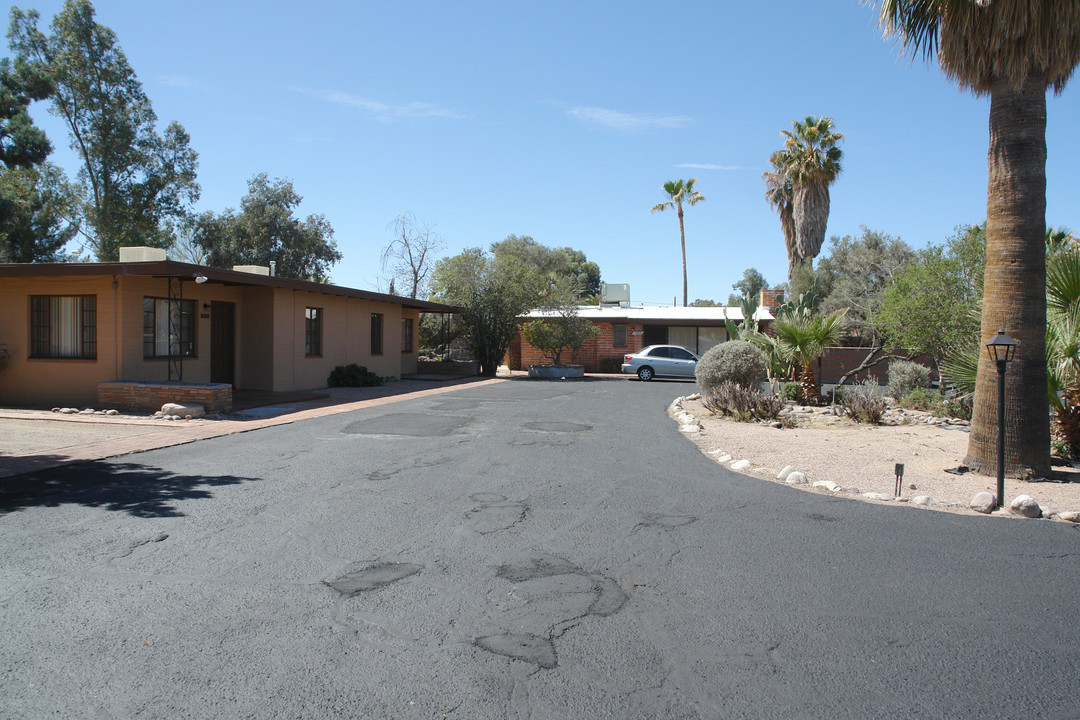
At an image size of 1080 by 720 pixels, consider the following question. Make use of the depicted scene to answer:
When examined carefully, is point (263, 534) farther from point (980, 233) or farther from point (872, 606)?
point (980, 233)

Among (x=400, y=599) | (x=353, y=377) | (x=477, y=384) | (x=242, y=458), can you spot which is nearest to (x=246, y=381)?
(x=353, y=377)

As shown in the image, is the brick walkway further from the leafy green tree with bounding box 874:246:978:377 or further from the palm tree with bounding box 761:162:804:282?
the palm tree with bounding box 761:162:804:282

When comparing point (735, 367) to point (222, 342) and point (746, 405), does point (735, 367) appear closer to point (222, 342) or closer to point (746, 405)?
point (746, 405)

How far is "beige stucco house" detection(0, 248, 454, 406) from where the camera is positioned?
550 inches

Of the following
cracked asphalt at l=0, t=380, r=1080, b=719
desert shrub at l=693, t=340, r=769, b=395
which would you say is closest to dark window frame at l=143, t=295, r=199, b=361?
cracked asphalt at l=0, t=380, r=1080, b=719

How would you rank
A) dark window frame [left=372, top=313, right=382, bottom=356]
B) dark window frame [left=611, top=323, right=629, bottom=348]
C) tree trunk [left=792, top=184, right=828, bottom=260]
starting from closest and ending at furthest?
1. dark window frame [left=372, top=313, right=382, bottom=356]
2. dark window frame [left=611, top=323, right=629, bottom=348]
3. tree trunk [left=792, top=184, right=828, bottom=260]

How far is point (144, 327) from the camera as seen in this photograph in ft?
48.2

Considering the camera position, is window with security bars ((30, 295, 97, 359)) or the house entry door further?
the house entry door

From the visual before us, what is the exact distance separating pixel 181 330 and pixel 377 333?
27.3 ft

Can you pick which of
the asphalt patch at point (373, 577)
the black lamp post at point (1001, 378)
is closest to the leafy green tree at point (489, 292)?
the black lamp post at point (1001, 378)

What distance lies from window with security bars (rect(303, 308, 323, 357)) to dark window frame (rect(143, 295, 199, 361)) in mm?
3077

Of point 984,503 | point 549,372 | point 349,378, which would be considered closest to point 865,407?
point 984,503

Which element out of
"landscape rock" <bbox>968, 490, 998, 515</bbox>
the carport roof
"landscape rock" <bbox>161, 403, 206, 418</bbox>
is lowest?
"landscape rock" <bbox>968, 490, 998, 515</bbox>

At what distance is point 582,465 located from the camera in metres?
8.96
